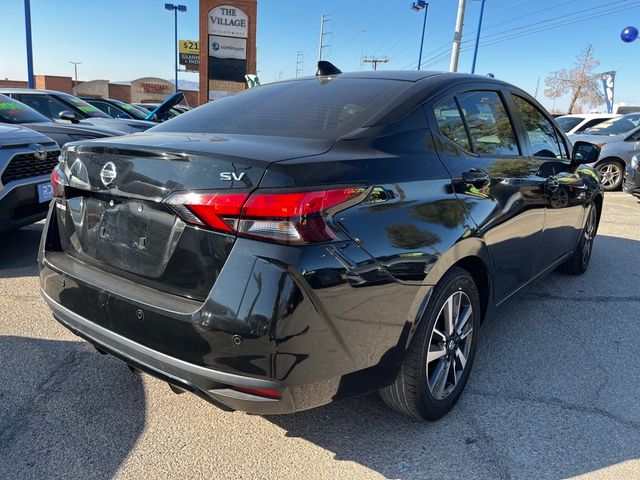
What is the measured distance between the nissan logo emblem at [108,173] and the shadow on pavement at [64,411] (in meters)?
1.16

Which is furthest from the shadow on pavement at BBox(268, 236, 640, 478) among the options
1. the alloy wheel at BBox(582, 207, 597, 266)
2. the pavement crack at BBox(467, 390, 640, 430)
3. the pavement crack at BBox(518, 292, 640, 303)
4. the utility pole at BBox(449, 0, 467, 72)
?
the utility pole at BBox(449, 0, 467, 72)

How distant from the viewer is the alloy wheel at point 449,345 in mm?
2385

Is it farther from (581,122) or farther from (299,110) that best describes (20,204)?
(581,122)

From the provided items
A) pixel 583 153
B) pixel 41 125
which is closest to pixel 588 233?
pixel 583 153

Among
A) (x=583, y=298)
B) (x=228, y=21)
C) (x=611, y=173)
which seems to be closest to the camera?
(x=583, y=298)

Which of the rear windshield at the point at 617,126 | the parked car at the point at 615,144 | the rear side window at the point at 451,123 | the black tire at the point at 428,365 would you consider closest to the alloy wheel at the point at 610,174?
the parked car at the point at 615,144

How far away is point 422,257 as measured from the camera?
209 centimetres

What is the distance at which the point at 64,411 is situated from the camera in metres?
2.50

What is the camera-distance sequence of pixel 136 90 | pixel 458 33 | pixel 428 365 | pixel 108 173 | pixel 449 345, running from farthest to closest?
pixel 136 90
pixel 458 33
pixel 449 345
pixel 428 365
pixel 108 173

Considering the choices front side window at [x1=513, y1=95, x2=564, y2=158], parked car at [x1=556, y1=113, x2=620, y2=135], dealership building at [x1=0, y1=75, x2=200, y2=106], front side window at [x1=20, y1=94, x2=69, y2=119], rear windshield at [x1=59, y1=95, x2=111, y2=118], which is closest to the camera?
front side window at [x1=513, y1=95, x2=564, y2=158]

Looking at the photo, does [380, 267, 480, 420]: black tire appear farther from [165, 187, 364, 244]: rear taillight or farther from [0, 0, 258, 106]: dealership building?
[0, 0, 258, 106]: dealership building

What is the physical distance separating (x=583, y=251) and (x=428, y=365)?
304 cm

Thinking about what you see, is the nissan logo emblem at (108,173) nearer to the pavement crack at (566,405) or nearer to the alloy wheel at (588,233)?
the pavement crack at (566,405)

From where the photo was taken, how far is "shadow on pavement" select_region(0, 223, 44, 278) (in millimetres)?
4489
